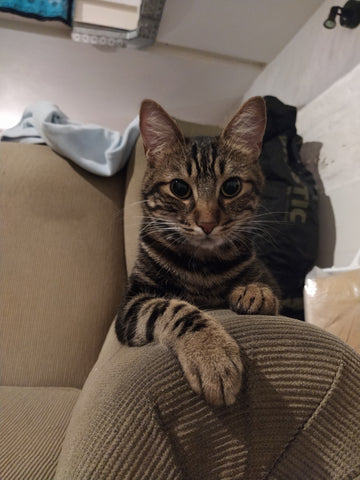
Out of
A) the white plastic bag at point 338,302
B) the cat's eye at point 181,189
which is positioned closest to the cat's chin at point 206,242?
the cat's eye at point 181,189

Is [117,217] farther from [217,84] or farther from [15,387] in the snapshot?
[217,84]

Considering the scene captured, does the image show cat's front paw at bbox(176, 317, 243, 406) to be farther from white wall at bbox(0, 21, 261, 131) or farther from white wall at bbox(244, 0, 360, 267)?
white wall at bbox(0, 21, 261, 131)

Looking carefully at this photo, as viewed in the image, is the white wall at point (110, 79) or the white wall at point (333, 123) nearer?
the white wall at point (333, 123)

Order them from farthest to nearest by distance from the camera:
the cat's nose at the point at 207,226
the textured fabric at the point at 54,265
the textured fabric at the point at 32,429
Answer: the textured fabric at the point at 54,265
the cat's nose at the point at 207,226
the textured fabric at the point at 32,429

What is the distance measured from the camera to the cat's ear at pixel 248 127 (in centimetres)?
75

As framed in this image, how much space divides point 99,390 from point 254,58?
189cm

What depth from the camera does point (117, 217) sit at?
4.00 ft

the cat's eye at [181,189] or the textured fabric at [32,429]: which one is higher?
the cat's eye at [181,189]

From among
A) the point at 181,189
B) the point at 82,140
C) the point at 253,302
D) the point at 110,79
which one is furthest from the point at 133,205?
the point at 110,79

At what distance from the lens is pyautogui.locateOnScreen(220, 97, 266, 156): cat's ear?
75cm

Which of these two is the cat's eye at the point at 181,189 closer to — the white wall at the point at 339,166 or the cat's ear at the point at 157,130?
the cat's ear at the point at 157,130

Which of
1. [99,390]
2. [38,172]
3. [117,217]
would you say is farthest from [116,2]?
[99,390]

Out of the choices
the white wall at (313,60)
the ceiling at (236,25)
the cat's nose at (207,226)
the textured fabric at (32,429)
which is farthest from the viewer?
the ceiling at (236,25)

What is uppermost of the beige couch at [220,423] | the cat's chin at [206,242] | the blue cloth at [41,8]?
the blue cloth at [41,8]
